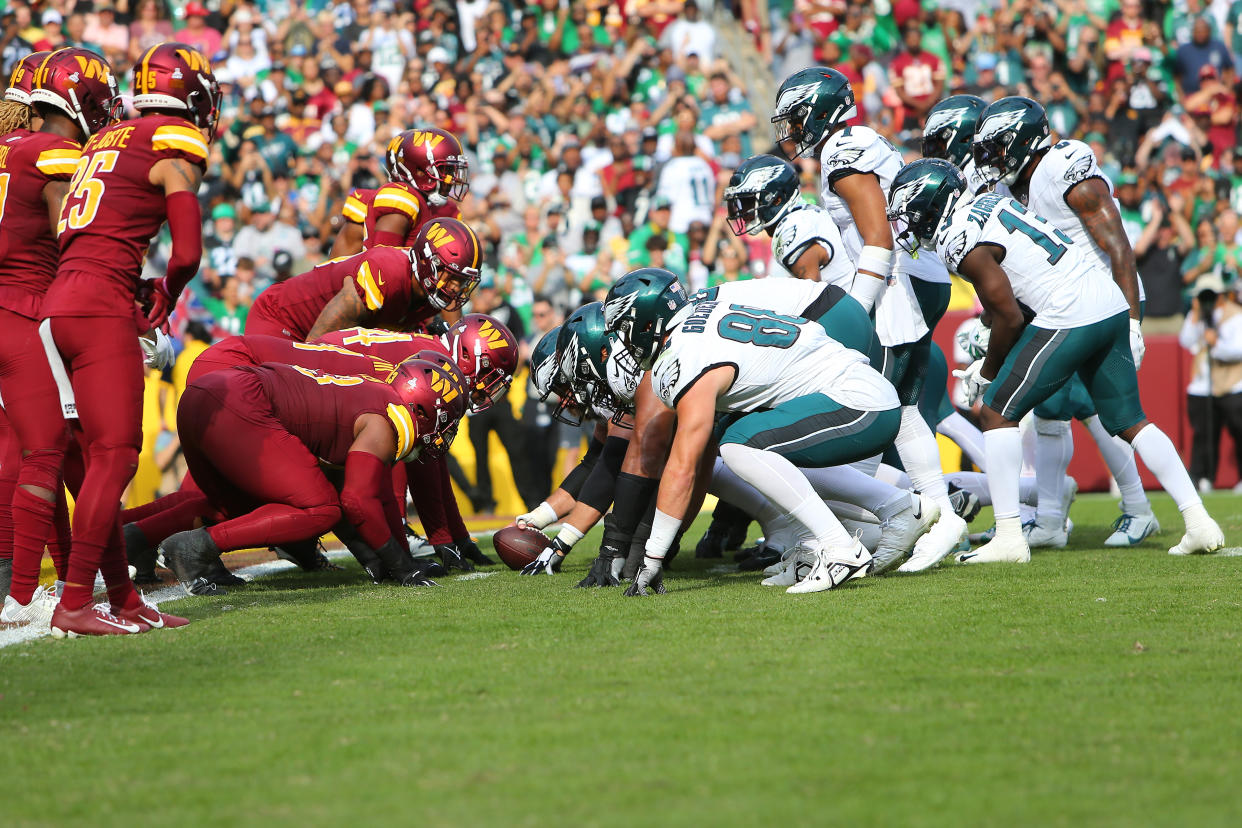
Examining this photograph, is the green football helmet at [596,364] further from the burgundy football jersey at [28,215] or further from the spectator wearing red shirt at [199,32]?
the spectator wearing red shirt at [199,32]

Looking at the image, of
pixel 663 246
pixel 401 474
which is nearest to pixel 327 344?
pixel 401 474

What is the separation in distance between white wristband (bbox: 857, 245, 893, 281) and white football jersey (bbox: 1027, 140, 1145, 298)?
3.65ft

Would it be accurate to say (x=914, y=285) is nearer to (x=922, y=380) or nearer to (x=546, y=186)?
(x=922, y=380)

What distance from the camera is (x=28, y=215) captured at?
5.09 metres

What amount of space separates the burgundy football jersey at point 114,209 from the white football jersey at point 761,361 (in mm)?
1908

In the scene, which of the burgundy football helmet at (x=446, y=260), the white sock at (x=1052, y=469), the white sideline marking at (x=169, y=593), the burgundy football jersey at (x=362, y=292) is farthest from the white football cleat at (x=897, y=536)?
the white sideline marking at (x=169, y=593)

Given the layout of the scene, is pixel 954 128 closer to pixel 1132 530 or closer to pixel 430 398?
pixel 1132 530

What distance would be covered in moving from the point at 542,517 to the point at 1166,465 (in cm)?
307

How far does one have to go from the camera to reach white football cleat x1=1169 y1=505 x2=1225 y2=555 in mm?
6373

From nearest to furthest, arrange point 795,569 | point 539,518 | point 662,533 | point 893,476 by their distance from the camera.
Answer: point 662,533
point 795,569
point 539,518
point 893,476

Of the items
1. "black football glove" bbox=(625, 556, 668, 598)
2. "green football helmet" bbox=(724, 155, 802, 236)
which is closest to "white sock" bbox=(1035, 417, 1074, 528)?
"green football helmet" bbox=(724, 155, 802, 236)

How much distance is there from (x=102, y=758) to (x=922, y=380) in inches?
190

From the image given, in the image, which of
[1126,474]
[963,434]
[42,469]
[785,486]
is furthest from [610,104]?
[42,469]

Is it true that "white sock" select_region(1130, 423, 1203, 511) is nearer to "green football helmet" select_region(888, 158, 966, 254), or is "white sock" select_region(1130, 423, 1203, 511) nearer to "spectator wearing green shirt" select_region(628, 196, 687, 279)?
"green football helmet" select_region(888, 158, 966, 254)
